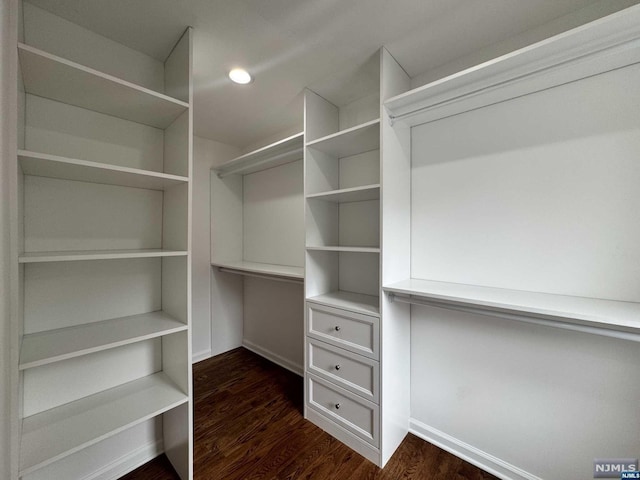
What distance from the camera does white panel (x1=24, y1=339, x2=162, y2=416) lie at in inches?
47.7

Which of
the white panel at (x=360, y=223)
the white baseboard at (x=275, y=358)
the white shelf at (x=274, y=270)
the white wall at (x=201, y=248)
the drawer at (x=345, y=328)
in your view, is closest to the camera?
the drawer at (x=345, y=328)

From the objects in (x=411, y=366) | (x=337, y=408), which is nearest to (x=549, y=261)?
(x=411, y=366)

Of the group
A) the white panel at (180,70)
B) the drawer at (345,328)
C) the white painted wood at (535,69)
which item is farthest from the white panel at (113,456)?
the white painted wood at (535,69)

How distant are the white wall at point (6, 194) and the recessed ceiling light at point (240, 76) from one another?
99cm

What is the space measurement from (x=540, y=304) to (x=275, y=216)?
7.32ft

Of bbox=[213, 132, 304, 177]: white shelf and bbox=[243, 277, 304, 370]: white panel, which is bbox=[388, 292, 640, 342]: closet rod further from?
bbox=[213, 132, 304, 177]: white shelf

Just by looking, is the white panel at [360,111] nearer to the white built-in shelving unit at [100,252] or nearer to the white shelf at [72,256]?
the white built-in shelving unit at [100,252]

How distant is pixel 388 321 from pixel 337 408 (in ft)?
2.39

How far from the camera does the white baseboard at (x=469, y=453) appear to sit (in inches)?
55.3

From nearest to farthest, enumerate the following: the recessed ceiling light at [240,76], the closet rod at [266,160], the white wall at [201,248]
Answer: the recessed ceiling light at [240,76]
the closet rod at [266,160]
the white wall at [201,248]

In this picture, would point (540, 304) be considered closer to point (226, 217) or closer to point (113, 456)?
point (113, 456)

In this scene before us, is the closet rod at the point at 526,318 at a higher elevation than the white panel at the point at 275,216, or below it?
below

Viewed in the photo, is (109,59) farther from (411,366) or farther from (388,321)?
(411,366)

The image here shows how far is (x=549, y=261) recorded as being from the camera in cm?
131
